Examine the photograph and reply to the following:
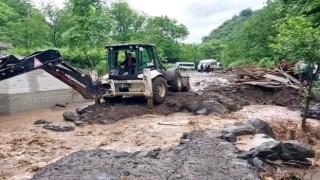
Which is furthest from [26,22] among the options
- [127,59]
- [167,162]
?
[167,162]

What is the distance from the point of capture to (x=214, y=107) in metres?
12.1

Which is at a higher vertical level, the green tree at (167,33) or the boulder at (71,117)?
the green tree at (167,33)

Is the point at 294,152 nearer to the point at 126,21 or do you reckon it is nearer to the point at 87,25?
the point at 87,25

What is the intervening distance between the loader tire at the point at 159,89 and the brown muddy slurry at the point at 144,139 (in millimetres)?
335

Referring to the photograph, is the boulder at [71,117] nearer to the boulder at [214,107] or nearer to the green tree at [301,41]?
the boulder at [214,107]

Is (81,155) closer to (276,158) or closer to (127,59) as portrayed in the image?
(276,158)

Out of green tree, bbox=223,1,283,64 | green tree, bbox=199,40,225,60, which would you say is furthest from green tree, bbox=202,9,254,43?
green tree, bbox=223,1,283,64

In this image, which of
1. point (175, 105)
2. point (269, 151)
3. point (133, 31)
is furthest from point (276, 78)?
point (133, 31)

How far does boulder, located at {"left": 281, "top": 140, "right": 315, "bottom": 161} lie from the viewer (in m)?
6.09

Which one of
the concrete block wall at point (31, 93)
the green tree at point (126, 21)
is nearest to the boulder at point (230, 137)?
the concrete block wall at point (31, 93)

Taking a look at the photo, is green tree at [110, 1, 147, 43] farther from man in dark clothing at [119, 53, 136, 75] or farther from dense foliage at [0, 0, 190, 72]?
man in dark clothing at [119, 53, 136, 75]

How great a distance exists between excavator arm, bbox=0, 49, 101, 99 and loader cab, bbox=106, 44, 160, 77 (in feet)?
4.38

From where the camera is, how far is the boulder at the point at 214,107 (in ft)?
39.5

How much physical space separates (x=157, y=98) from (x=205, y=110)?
1.89 meters
